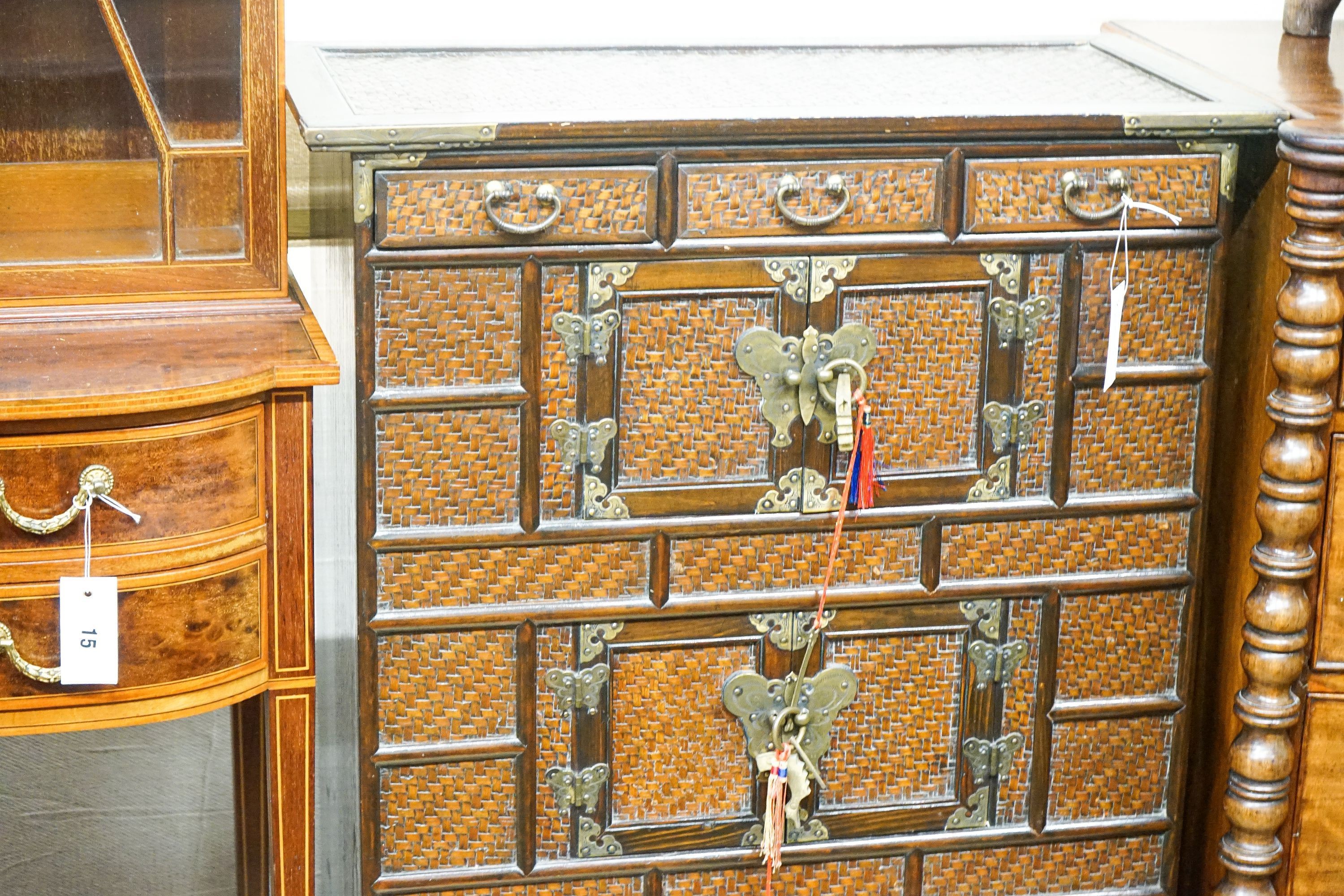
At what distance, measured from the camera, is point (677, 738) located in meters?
2.42

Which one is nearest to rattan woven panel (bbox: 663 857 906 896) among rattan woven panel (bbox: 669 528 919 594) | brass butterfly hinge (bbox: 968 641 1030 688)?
brass butterfly hinge (bbox: 968 641 1030 688)

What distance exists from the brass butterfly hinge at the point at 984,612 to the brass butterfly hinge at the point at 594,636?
459 millimetres

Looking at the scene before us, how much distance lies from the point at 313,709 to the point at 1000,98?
3.71ft

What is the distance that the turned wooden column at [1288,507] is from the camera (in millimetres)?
2246

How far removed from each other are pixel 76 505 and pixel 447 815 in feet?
2.18

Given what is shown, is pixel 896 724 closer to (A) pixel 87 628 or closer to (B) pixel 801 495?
(B) pixel 801 495

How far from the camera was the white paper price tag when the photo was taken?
2.02m

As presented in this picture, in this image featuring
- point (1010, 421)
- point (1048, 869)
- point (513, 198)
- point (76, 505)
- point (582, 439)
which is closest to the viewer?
point (76, 505)

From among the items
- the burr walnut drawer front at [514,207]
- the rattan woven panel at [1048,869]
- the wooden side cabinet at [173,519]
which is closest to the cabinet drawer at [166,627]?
the wooden side cabinet at [173,519]

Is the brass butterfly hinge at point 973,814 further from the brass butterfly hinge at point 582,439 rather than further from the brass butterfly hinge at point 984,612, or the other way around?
the brass butterfly hinge at point 582,439

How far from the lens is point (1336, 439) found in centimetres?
236

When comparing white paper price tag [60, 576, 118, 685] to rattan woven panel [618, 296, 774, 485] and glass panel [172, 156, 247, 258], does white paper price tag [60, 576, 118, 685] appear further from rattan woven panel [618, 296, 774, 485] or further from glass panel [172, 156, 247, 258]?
rattan woven panel [618, 296, 774, 485]

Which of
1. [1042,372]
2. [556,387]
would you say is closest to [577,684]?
[556,387]

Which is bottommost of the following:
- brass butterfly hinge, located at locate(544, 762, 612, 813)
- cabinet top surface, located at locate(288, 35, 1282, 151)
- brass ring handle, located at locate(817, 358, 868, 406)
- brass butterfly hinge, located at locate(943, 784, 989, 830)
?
brass butterfly hinge, located at locate(943, 784, 989, 830)
